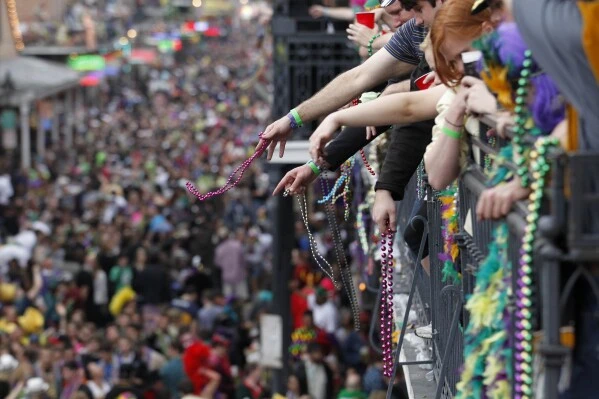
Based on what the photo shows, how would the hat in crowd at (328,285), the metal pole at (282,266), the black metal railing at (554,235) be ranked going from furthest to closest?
1. the hat in crowd at (328,285)
2. the metal pole at (282,266)
3. the black metal railing at (554,235)

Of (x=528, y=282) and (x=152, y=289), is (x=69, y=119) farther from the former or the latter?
(x=528, y=282)

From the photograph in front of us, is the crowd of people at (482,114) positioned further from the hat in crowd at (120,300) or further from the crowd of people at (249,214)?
the hat in crowd at (120,300)

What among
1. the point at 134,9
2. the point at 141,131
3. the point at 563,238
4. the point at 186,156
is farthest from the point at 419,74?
the point at 134,9

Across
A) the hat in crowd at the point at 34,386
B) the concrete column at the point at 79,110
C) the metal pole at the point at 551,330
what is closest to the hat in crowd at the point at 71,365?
the hat in crowd at the point at 34,386

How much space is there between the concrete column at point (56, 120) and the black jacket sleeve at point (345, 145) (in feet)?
125

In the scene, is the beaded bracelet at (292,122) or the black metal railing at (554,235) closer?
the black metal railing at (554,235)

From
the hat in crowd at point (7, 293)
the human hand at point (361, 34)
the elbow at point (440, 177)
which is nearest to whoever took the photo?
the elbow at point (440, 177)

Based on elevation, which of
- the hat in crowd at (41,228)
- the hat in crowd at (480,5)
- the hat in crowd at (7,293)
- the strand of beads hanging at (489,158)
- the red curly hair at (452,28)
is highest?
the hat in crowd at (480,5)

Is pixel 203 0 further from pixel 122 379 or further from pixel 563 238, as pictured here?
pixel 563 238

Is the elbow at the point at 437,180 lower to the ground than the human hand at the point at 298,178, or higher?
higher

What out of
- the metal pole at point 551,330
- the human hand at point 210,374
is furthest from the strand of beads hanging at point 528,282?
the human hand at point 210,374

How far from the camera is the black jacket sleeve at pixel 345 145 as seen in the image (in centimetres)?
617

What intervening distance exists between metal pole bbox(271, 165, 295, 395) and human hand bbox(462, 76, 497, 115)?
12.1 metres

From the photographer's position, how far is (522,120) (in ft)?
11.9
